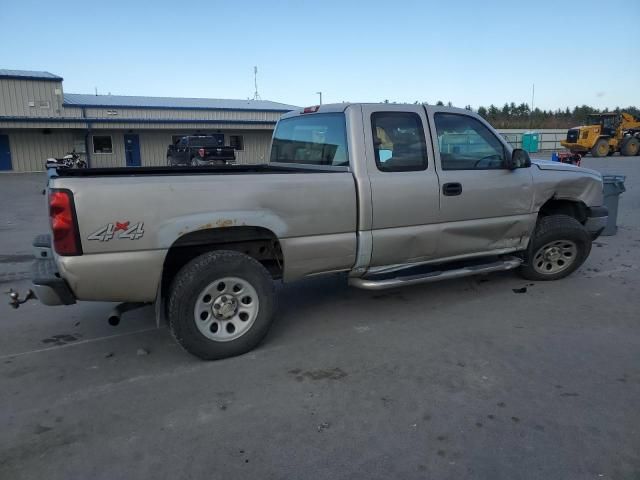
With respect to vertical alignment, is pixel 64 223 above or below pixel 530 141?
below

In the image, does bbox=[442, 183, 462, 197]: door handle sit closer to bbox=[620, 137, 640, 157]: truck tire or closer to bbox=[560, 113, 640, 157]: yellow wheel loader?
bbox=[560, 113, 640, 157]: yellow wheel loader

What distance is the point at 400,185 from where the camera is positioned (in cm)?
436

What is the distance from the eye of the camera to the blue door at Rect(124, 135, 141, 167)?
31578 mm

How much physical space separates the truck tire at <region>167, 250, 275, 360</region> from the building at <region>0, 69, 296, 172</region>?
95.8ft

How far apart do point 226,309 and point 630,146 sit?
3637 centimetres

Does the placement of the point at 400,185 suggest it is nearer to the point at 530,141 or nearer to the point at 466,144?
the point at 466,144

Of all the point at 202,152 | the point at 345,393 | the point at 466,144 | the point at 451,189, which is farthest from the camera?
the point at 202,152

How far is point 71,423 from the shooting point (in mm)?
3020

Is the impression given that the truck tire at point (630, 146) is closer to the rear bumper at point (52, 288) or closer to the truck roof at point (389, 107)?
the truck roof at point (389, 107)

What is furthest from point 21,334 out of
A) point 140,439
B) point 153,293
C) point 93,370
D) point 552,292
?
point 552,292

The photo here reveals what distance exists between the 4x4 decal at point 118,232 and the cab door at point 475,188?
2692 mm

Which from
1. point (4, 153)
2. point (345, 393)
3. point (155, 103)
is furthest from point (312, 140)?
point (155, 103)

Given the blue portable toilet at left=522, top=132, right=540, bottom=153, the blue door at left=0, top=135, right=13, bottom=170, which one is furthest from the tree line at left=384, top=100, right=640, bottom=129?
the blue door at left=0, top=135, right=13, bottom=170

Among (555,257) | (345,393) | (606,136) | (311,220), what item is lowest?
(345,393)
